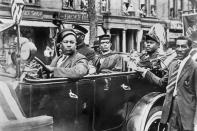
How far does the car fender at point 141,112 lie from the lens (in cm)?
385

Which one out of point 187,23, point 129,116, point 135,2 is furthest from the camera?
point 135,2

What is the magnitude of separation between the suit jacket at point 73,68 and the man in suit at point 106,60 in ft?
3.55

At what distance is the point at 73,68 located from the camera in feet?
11.3

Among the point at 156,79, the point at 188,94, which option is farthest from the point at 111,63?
the point at 188,94

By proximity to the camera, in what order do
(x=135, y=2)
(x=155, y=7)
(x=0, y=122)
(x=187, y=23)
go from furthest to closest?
(x=155, y=7)
(x=135, y=2)
(x=187, y=23)
(x=0, y=122)

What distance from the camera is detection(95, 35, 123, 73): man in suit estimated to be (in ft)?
16.2

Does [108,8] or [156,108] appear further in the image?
[108,8]

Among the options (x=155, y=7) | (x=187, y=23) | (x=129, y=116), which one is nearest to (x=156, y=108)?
(x=129, y=116)

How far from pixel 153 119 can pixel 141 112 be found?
27 cm

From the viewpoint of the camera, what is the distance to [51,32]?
60.5ft

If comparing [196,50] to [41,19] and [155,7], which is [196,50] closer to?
[41,19]

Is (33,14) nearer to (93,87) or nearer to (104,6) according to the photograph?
(104,6)

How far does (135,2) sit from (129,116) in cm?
2233

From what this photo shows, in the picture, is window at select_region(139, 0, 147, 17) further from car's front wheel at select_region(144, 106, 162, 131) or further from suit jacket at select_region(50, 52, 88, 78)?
suit jacket at select_region(50, 52, 88, 78)
